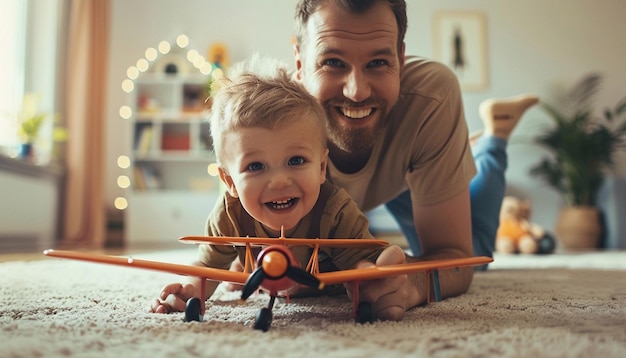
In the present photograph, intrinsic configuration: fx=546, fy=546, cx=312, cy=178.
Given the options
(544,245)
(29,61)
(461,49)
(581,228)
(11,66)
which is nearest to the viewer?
(544,245)

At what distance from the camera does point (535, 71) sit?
5012 millimetres

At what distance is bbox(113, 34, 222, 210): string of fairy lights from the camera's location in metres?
4.66

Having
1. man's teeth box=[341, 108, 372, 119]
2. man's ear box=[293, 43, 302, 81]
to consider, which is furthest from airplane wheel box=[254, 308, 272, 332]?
man's ear box=[293, 43, 302, 81]

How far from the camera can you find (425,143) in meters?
Result: 1.25

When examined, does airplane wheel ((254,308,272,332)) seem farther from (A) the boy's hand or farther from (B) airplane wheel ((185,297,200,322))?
(A) the boy's hand

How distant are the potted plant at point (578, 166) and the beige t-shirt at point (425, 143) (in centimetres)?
345

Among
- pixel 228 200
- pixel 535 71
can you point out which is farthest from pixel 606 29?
pixel 228 200

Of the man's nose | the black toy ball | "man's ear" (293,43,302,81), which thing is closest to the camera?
the man's nose

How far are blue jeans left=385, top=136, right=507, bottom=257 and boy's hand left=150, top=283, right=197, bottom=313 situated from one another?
33.8 inches

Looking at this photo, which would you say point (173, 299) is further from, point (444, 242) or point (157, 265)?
point (444, 242)

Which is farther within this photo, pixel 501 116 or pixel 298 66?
pixel 501 116

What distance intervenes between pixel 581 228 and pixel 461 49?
187 centimetres

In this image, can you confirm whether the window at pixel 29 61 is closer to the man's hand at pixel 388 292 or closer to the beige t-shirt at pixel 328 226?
the beige t-shirt at pixel 328 226

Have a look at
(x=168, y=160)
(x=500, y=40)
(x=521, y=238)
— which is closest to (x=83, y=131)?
(x=168, y=160)
